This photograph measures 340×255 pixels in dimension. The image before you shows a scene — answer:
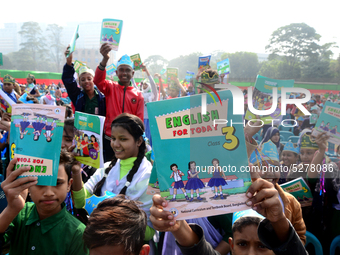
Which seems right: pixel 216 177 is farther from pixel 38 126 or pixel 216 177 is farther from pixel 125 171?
pixel 125 171

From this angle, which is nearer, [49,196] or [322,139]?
[49,196]

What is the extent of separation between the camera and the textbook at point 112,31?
3.41 metres

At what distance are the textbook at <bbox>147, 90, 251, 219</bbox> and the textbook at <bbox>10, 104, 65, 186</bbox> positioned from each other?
621mm

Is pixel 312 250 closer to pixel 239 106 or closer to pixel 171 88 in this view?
pixel 239 106

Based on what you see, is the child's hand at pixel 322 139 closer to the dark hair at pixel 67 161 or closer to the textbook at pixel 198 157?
the textbook at pixel 198 157

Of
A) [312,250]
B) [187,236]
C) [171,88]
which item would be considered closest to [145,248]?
[187,236]

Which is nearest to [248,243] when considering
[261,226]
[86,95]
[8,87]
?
[261,226]

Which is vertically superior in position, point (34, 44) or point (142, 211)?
point (34, 44)

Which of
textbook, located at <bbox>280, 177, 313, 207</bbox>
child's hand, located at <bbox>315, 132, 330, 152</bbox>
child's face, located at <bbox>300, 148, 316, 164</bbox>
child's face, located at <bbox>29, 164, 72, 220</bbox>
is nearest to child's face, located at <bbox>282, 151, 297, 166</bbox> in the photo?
child's face, located at <bbox>300, 148, 316, 164</bbox>

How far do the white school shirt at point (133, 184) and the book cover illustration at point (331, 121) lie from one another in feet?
5.36

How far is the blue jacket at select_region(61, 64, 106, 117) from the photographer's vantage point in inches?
132

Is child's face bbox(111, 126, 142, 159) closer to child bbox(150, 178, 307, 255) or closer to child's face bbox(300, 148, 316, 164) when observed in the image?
child bbox(150, 178, 307, 255)

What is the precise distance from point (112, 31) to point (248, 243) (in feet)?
9.55

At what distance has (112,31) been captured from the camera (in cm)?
342
